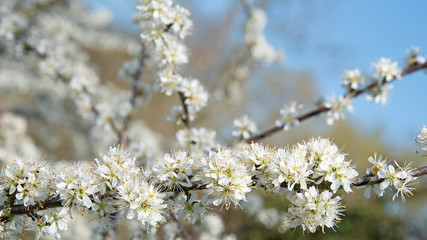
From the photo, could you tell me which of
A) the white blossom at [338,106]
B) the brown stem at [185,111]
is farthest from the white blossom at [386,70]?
the brown stem at [185,111]

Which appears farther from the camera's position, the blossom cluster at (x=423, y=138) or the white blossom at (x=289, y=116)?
the white blossom at (x=289, y=116)

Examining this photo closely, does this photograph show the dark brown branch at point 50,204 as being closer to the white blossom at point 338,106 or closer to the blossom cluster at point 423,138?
the blossom cluster at point 423,138

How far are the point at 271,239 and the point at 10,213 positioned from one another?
6475 mm

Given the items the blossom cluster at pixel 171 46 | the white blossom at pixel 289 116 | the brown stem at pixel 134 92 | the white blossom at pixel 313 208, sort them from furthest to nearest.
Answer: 1. the brown stem at pixel 134 92
2. the white blossom at pixel 289 116
3. the blossom cluster at pixel 171 46
4. the white blossom at pixel 313 208

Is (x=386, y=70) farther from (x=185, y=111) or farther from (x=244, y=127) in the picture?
(x=185, y=111)

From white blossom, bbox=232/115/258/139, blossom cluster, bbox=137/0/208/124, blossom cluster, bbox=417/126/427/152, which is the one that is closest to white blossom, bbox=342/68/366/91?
white blossom, bbox=232/115/258/139

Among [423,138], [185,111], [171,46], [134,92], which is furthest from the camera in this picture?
[134,92]

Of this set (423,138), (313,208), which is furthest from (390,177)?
(313,208)

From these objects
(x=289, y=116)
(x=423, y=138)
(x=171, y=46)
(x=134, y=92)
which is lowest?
(x=423, y=138)

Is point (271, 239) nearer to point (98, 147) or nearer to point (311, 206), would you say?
point (98, 147)

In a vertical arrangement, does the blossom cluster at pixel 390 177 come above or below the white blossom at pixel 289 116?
below

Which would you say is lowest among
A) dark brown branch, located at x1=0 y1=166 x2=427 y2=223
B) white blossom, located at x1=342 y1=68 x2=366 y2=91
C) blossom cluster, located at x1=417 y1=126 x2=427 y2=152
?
dark brown branch, located at x1=0 y1=166 x2=427 y2=223

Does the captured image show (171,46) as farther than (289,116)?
No

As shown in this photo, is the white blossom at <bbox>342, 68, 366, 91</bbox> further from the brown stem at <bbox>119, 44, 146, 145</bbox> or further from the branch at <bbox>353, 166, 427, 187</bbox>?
the brown stem at <bbox>119, 44, 146, 145</bbox>
